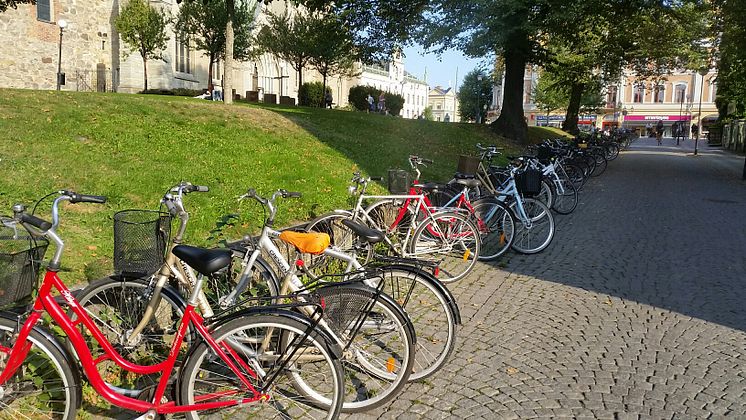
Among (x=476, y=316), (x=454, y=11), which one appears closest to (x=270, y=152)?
(x=476, y=316)

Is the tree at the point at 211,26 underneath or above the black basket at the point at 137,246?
above

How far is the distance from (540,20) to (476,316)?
16097mm

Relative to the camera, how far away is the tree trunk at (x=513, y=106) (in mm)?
22594

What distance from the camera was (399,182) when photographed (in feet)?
24.0

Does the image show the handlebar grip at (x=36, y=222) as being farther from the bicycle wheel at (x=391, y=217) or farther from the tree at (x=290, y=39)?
the tree at (x=290, y=39)

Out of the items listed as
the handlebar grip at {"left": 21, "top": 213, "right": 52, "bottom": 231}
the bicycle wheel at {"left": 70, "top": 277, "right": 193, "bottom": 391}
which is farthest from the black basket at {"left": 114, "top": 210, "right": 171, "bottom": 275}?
the handlebar grip at {"left": 21, "top": 213, "right": 52, "bottom": 231}

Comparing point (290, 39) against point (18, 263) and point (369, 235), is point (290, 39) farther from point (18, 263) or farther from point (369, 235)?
point (18, 263)

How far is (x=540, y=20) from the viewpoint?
750 inches

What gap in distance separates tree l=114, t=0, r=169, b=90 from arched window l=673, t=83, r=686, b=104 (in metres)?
64.2

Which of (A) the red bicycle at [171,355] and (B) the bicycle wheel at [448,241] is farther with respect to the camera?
(B) the bicycle wheel at [448,241]

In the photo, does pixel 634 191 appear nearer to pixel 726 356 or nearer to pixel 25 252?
pixel 726 356

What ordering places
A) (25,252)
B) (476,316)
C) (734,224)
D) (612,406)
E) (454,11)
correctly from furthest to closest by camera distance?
(454,11), (734,224), (476,316), (612,406), (25,252)

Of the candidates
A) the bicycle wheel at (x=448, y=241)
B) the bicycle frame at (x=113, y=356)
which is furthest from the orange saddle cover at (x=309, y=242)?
the bicycle wheel at (x=448, y=241)

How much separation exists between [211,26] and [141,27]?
3.78 meters
